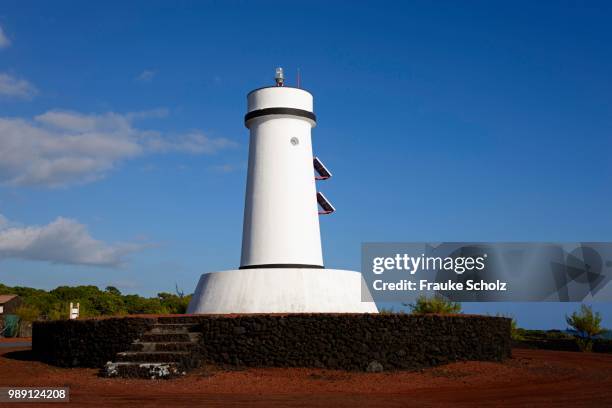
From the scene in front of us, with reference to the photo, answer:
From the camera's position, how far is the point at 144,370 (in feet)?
47.8

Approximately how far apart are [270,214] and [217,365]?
18.4 ft

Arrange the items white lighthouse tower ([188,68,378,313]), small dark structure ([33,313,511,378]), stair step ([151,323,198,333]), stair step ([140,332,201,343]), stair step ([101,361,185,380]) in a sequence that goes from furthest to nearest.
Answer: white lighthouse tower ([188,68,378,313]) → stair step ([151,323,198,333]) → stair step ([140,332,201,343]) → small dark structure ([33,313,511,378]) → stair step ([101,361,185,380])

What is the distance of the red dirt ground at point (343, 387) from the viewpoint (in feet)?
37.6

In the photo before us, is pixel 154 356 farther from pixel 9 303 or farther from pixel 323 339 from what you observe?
pixel 9 303

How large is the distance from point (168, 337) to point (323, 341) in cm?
393

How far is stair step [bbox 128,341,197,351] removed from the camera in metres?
15.5

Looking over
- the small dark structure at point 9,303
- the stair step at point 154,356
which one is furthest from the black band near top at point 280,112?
the small dark structure at point 9,303

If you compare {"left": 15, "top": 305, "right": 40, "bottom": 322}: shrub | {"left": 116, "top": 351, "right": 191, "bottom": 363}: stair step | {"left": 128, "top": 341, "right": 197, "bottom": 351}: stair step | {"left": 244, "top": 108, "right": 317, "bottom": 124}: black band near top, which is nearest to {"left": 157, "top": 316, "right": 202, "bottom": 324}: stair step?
{"left": 128, "top": 341, "right": 197, "bottom": 351}: stair step

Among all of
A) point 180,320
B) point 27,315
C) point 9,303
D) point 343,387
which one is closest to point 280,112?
point 180,320

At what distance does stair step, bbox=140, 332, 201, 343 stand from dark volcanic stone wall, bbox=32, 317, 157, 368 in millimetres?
298

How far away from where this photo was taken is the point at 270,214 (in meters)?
19.7

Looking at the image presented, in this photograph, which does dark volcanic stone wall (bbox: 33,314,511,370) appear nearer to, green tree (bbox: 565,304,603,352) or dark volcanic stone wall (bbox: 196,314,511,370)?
dark volcanic stone wall (bbox: 196,314,511,370)

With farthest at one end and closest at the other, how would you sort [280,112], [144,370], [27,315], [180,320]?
1. [27,315]
2. [280,112]
3. [180,320]
4. [144,370]

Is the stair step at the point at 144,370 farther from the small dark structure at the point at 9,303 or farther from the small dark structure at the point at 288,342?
the small dark structure at the point at 9,303
